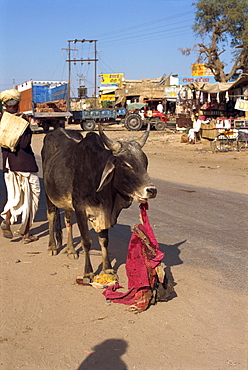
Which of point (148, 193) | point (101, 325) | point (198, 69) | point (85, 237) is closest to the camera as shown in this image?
point (101, 325)

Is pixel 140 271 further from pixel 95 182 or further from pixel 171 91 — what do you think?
pixel 171 91

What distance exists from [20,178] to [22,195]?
251 mm

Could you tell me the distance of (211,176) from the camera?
42.8ft

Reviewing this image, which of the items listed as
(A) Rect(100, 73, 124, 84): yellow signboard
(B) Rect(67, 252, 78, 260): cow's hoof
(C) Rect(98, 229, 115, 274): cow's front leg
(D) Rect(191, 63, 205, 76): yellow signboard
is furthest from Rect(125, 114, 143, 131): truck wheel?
(A) Rect(100, 73, 124, 84): yellow signboard

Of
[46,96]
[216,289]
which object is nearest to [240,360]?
[216,289]

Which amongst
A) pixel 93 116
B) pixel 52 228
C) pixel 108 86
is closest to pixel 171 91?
pixel 93 116

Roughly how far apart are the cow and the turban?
0.88m

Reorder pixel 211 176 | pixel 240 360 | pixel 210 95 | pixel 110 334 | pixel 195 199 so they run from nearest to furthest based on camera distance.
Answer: pixel 240 360
pixel 110 334
pixel 195 199
pixel 211 176
pixel 210 95

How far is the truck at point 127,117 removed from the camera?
29.6 meters

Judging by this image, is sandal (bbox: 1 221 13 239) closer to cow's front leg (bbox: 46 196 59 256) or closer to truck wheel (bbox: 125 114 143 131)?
cow's front leg (bbox: 46 196 59 256)

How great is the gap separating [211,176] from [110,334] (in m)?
9.65

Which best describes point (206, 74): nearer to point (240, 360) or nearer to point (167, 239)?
point (167, 239)

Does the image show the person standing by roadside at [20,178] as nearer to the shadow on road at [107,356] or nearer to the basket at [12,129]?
the basket at [12,129]

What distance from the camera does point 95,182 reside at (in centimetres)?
484
